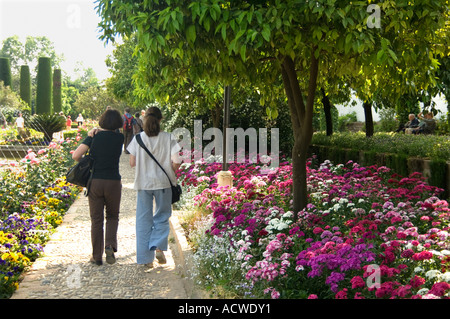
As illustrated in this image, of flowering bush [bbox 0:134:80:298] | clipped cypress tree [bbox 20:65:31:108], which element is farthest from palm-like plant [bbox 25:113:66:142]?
clipped cypress tree [bbox 20:65:31:108]

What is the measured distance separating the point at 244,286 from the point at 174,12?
227 centimetres

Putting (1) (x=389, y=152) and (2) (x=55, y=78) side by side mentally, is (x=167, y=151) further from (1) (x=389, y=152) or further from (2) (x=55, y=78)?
(2) (x=55, y=78)

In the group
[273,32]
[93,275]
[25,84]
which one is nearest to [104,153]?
[93,275]

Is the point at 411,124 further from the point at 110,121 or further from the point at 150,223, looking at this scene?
the point at 110,121

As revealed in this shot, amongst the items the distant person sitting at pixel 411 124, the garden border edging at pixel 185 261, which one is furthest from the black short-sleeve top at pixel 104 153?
the distant person sitting at pixel 411 124

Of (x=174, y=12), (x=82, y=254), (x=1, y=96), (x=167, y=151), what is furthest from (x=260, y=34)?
(x=1, y=96)

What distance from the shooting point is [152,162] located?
543 cm

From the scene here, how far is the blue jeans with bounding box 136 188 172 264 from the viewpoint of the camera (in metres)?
5.51

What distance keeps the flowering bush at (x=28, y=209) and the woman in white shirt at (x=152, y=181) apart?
1.26 m

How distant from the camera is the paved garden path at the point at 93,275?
4.70 meters

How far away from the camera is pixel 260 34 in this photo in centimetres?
438

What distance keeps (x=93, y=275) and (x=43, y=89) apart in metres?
47.3

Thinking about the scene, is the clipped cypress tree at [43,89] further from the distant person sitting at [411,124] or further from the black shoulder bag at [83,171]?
the black shoulder bag at [83,171]

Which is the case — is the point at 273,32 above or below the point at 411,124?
above
